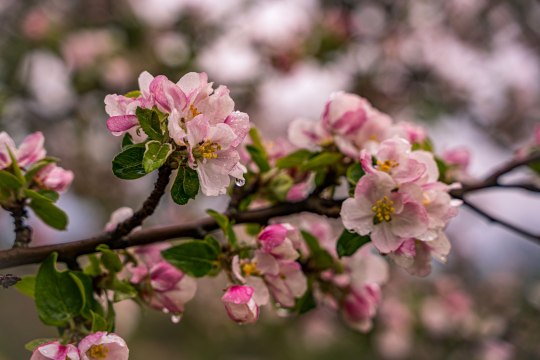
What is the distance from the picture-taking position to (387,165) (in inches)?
30.4

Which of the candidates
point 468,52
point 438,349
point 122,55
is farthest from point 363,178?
point 468,52

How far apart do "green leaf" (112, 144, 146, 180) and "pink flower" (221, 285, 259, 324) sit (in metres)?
0.18

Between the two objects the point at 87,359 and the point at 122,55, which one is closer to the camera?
the point at 87,359

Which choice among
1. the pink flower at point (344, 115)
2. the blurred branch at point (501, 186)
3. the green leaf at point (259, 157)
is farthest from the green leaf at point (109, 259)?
the blurred branch at point (501, 186)

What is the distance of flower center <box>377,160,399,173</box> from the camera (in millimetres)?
768

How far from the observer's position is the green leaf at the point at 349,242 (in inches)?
30.9

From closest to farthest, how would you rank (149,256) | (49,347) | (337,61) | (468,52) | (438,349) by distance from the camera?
(49,347)
(149,256)
(438,349)
(337,61)
(468,52)

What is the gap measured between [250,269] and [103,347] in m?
0.22

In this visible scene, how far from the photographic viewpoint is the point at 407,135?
0.88m

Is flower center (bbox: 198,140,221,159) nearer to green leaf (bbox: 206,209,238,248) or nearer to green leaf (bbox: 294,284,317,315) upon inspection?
green leaf (bbox: 206,209,238,248)

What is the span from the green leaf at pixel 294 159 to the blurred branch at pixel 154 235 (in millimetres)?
58

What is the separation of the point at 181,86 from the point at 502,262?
4453 mm

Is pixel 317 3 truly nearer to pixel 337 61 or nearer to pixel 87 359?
pixel 337 61

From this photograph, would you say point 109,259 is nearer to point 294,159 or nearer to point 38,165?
point 38,165
